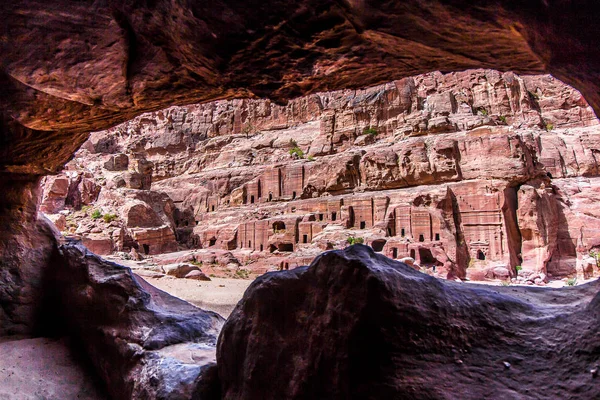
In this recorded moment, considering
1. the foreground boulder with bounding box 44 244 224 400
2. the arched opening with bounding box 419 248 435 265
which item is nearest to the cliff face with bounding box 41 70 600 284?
the arched opening with bounding box 419 248 435 265

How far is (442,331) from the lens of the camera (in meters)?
2.83

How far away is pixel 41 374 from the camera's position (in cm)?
552

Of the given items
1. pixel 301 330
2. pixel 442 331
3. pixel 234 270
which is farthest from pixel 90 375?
pixel 234 270

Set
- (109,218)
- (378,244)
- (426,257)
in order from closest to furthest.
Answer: (426,257), (378,244), (109,218)

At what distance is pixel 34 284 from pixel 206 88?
207 inches

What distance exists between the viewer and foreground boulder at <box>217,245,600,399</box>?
2.49m

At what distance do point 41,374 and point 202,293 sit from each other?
11.0 metres

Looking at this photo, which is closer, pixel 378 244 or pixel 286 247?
pixel 378 244

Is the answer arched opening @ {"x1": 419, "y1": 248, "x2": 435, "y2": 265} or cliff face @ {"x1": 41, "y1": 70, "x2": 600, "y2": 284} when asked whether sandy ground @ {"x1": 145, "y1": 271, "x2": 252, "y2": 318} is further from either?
Result: arched opening @ {"x1": 419, "y1": 248, "x2": 435, "y2": 265}

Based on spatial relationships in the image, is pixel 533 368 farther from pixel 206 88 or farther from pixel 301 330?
pixel 206 88

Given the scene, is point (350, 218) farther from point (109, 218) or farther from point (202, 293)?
point (109, 218)

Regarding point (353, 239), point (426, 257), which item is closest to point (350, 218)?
point (353, 239)

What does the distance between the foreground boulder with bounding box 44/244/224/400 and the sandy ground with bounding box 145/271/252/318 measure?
21.3 ft

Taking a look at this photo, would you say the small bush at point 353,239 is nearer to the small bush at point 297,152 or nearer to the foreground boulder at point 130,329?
the foreground boulder at point 130,329
